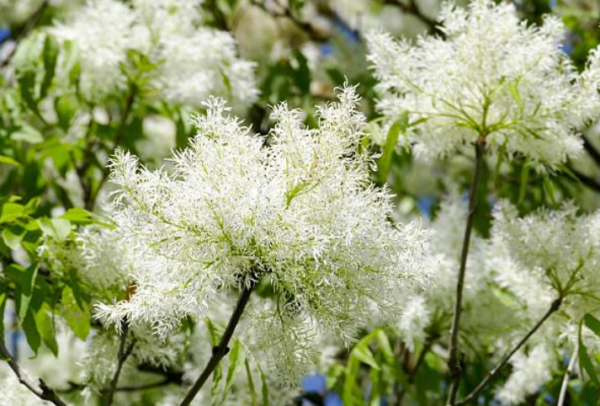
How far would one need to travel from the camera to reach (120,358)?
7.31ft

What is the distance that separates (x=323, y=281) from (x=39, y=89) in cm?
223

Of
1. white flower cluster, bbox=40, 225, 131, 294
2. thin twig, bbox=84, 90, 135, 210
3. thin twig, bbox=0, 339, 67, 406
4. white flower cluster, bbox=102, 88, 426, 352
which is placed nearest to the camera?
white flower cluster, bbox=102, 88, 426, 352

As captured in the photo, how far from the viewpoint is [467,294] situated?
336 cm

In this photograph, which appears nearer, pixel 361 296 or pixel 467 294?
pixel 361 296

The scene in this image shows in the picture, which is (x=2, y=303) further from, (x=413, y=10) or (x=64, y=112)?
(x=413, y=10)

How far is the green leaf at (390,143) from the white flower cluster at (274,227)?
51cm

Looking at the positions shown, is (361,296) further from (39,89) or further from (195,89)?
(39,89)

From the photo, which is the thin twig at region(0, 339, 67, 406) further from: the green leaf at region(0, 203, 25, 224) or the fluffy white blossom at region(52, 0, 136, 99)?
the fluffy white blossom at region(52, 0, 136, 99)

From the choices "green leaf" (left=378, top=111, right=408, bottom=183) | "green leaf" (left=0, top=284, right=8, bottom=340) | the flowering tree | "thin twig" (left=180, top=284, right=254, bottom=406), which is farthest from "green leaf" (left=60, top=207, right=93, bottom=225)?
"green leaf" (left=378, top=111, right=408, bottom=183)

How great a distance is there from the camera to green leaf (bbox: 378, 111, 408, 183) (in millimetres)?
2389

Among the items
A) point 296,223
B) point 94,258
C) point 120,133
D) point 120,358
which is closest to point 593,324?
point 296,223

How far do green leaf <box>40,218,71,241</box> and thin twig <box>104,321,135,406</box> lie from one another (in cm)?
26

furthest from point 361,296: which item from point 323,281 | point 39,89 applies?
point 39,89

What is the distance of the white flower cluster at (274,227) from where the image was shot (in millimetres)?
1742
